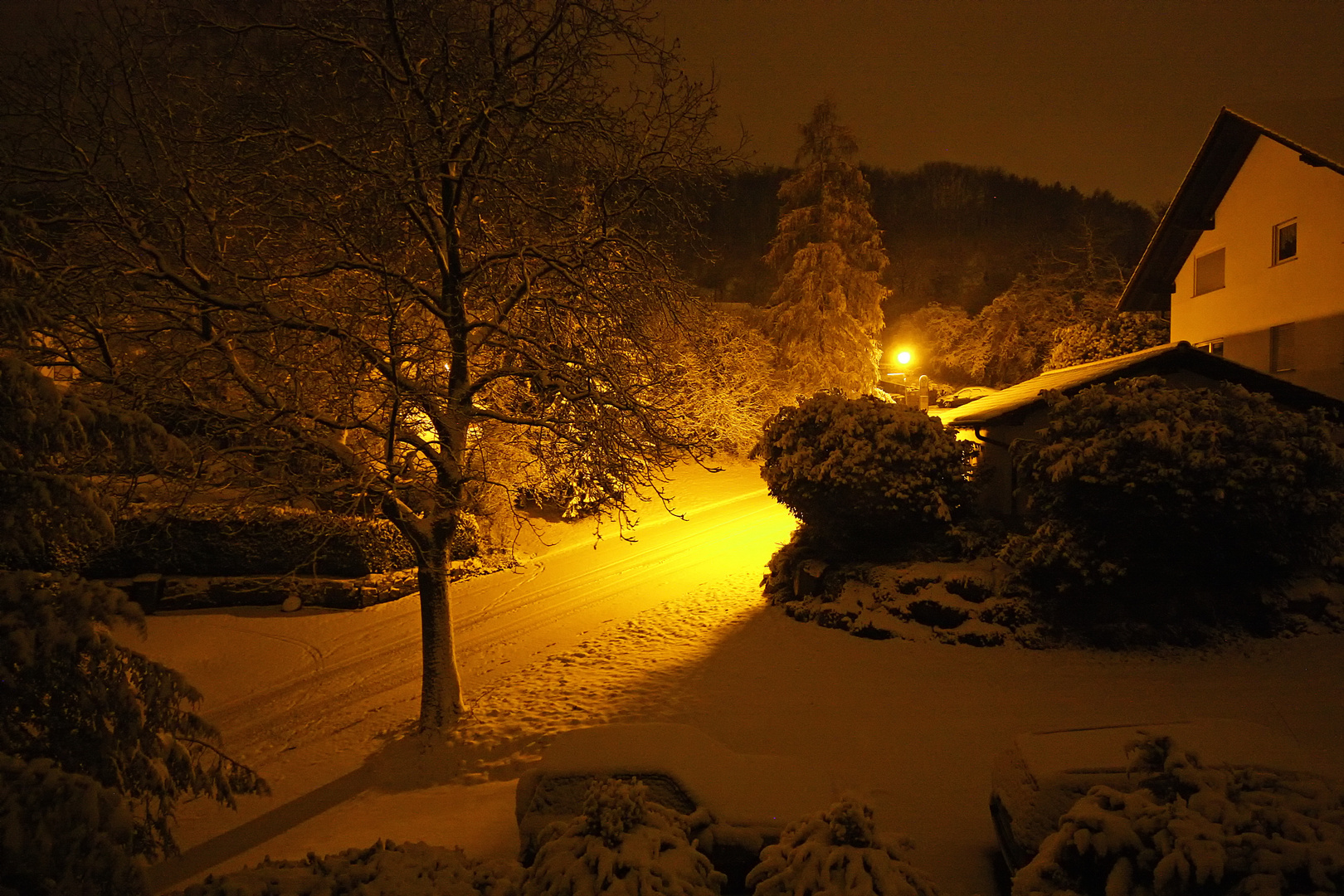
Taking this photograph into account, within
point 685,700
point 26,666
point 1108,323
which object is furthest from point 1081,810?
point 1108,323

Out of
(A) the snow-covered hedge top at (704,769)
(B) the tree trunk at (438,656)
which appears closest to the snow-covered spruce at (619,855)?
(A) the snow-covered hedge top at (704,769)

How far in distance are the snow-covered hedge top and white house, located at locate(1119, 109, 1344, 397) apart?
57.7ft

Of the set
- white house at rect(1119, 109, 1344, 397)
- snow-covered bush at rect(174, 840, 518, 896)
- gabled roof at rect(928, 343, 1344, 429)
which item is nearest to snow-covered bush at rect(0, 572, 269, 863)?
snow-covered bush at rect(174, 840, 518, 896)

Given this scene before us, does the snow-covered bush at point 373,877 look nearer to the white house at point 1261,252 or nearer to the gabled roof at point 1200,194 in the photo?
the white house at point 1261,252

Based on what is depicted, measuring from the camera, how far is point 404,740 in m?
9.05

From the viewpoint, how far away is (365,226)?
8.57 m

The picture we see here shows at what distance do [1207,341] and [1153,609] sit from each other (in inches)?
506

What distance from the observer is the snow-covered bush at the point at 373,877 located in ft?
9.55

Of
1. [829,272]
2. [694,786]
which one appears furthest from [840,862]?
[829,272]

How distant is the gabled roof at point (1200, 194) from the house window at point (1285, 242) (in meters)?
1.50

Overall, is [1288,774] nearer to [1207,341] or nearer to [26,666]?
[26,666]

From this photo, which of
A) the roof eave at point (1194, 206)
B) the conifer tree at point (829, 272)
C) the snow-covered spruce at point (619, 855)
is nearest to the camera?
the snow-covered spruce at point (619, 855)

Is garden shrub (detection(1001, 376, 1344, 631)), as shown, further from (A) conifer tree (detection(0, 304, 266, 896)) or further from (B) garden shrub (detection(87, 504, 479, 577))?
(B) garden shrub (detection(87, 504, 479, 577))

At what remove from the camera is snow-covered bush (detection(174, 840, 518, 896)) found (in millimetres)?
2912
